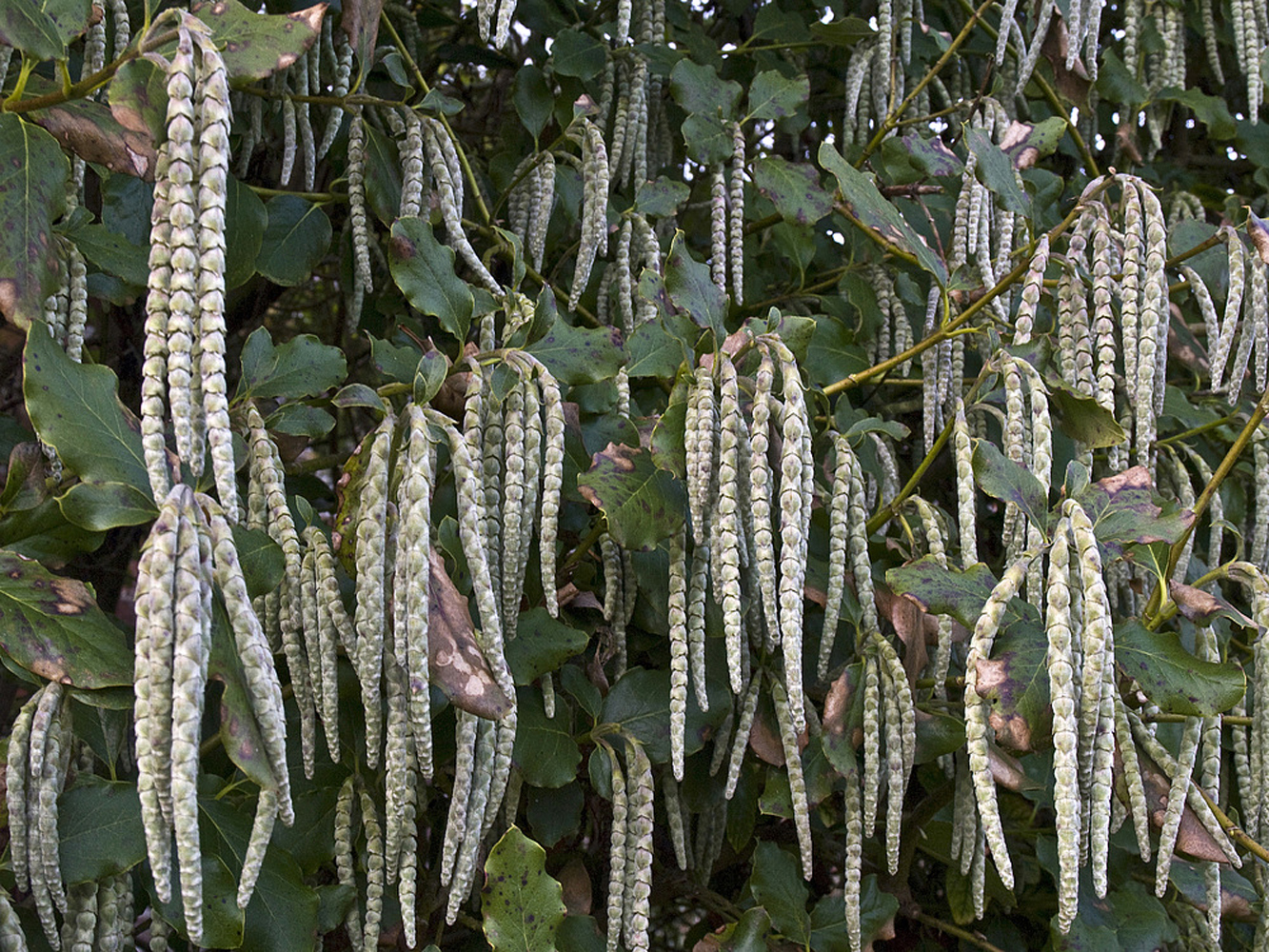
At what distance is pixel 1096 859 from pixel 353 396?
780 millimetres

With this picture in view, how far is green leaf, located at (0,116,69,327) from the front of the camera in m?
0.95

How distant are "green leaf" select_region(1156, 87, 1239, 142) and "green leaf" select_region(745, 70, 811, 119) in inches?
34.3

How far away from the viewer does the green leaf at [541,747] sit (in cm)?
121

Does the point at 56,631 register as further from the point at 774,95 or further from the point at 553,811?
the point at 774,95

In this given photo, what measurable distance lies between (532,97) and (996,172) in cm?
72

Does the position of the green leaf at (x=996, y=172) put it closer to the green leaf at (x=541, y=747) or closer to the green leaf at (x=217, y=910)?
the green leaf at (x=541, y=747)

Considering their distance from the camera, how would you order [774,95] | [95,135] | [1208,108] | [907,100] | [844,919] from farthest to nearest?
[1208,108] → [907,100] → [774,95] → [844,919] → [95,135]

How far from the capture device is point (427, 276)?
3.78 feet

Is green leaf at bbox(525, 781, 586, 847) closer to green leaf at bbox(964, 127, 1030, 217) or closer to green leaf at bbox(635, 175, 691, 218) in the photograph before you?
green leaf at bbox(635, 175, 691, 218)

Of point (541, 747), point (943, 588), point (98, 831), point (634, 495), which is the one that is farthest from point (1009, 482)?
point (98, 831)

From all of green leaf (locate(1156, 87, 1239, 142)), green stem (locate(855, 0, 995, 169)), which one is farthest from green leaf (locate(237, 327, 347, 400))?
green leaf (locate(1156, 87, 1239, 142))

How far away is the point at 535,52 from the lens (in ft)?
6.13

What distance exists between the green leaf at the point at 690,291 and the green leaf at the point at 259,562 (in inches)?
19.9

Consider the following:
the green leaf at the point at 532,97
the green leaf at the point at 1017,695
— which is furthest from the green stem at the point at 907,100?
the green leaf at the point at 1017,695
